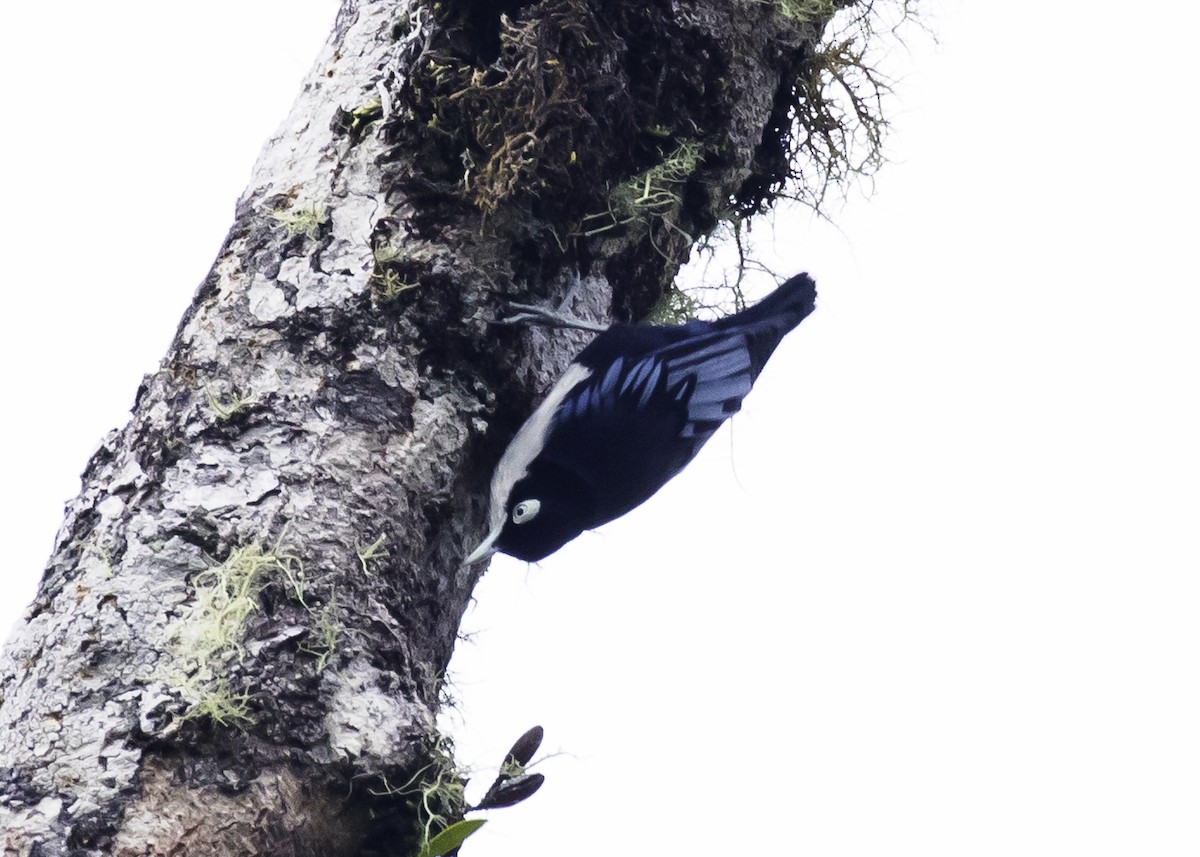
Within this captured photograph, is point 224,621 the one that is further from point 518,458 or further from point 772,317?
point 772,317

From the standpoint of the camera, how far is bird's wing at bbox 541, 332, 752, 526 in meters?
3.01

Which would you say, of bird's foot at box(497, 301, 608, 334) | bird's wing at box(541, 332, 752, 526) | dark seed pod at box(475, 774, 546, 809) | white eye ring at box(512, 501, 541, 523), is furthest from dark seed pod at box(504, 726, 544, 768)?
bird's foot at box(497, 301, 608, 334)

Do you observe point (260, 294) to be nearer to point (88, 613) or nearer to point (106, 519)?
point (106, 519)

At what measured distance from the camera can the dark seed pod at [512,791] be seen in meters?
2.31

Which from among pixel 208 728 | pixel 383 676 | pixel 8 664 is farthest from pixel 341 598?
pixel 8 664

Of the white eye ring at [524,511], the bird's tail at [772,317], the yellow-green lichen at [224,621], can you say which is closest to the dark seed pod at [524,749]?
the yellow-green lichen at [224,621]

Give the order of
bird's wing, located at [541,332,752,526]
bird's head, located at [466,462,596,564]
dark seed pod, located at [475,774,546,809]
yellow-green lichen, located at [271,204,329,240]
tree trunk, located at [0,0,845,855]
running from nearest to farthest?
tree trunk, located at [0,0,845,855] < dark seed pod, located at [475,774,546,809] < yellow-green lichen, located at [271,204,329,240] < bird's head, located at [466,462,596,564] < bird's wing, located at [541,332,752,526]

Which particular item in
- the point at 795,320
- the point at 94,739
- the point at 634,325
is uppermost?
the point at 795,320

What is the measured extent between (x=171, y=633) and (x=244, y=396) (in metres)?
0.51

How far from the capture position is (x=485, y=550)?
2.74 metres

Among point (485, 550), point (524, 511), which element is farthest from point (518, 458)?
point (485, 550)

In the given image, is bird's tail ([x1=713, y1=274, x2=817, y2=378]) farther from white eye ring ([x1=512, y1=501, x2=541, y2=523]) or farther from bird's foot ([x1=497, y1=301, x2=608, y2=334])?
white eye ring ([x1=512, y1=501, x2=541, y2=523])

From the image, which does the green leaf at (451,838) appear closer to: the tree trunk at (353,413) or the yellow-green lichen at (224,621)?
the tree trunk at (353,413)

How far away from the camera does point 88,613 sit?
86.6 inches
